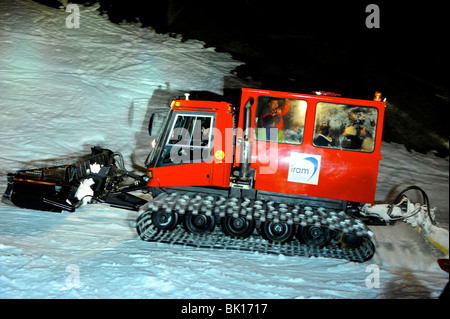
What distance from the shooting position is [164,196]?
5.82 m

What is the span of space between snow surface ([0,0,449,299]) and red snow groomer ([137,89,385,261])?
40 centimetres

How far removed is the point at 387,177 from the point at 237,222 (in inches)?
255

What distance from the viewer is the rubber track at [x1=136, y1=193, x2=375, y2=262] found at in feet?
17.4

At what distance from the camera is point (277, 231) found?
229 inches

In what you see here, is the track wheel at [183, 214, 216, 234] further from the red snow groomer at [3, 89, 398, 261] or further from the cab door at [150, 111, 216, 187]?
the cab door at [150, 111, 216, 187]

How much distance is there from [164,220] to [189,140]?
1.41 meters

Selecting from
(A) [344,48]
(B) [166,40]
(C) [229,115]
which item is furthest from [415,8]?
(C) [229,115]

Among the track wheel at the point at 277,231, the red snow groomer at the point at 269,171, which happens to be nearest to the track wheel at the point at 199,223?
the red snow groomer at the point at 269,171

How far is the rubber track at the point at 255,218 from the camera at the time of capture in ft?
17.4

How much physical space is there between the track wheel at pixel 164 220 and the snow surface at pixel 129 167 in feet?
1.17

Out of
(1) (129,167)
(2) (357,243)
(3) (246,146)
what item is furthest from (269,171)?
(1) (129,167)

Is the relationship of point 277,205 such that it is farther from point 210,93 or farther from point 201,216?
point 210,93

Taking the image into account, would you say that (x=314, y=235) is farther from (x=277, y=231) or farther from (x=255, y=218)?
(x=255, y=218)
